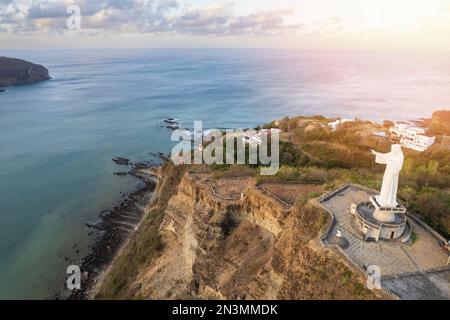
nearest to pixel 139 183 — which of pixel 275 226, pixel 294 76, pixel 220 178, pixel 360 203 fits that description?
pixel 220 178

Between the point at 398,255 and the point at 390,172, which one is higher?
the point at 390,172

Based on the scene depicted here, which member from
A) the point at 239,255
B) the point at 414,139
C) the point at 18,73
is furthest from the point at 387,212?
the point at 18,73

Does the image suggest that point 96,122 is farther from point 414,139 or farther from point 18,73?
point 18,73

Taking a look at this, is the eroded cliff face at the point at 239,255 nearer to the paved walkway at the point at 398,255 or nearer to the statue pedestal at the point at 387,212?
the paved walkway at the point at 398,255

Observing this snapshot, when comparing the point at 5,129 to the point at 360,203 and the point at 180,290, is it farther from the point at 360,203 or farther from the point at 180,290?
the point at 360,203

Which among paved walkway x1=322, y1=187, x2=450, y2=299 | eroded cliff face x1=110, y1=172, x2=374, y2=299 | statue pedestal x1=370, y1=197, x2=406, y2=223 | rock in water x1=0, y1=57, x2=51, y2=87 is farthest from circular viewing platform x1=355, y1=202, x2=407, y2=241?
rock in water x1=0, y1=57, x2=51, y2=87

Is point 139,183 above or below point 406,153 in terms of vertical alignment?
below
